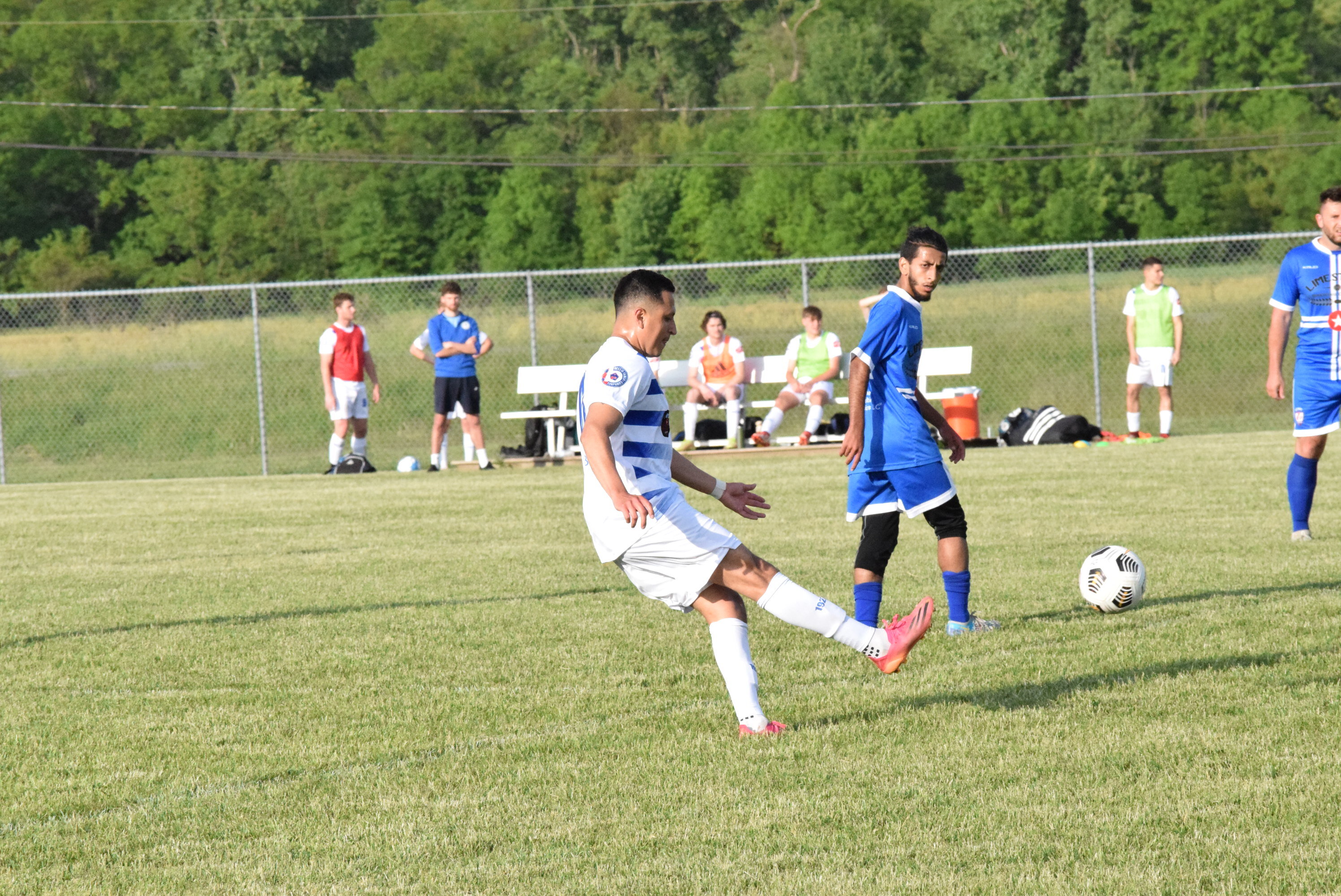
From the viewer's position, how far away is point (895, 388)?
6.50 metres

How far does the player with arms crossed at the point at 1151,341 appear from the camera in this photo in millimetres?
16750

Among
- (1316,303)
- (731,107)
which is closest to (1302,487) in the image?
(1316,303)

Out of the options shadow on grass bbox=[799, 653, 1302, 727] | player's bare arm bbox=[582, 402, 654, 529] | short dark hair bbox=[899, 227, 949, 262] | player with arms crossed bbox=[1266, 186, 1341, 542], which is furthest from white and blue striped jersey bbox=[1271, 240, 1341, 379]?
player's bare arm bbox=[582, 402, 654, 529]

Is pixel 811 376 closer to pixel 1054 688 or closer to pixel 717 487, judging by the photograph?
pixel 1054 688

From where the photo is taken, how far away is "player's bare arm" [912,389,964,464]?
655cm

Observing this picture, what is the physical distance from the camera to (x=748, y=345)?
27.0 metres

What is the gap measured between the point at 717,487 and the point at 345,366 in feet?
40.7

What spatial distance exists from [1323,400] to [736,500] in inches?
197

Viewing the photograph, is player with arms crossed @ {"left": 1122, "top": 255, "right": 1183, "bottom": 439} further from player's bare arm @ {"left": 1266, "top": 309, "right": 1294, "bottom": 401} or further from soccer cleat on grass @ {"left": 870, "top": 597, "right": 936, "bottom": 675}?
soccer cleat on grass @ {"left": 870, "top": 597, "right": 936, "bottom": 675}

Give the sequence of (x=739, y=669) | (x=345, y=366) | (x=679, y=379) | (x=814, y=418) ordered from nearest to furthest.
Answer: (x=739, y=669)
(x=345, y=366)
(x=814, y=418)
(x=679, y=379)

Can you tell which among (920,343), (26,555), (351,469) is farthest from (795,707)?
(351,469)

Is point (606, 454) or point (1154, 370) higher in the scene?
point (1154, 370)

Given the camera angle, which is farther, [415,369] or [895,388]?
[415,369]

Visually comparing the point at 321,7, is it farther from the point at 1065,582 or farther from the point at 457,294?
the point at 1065,582
